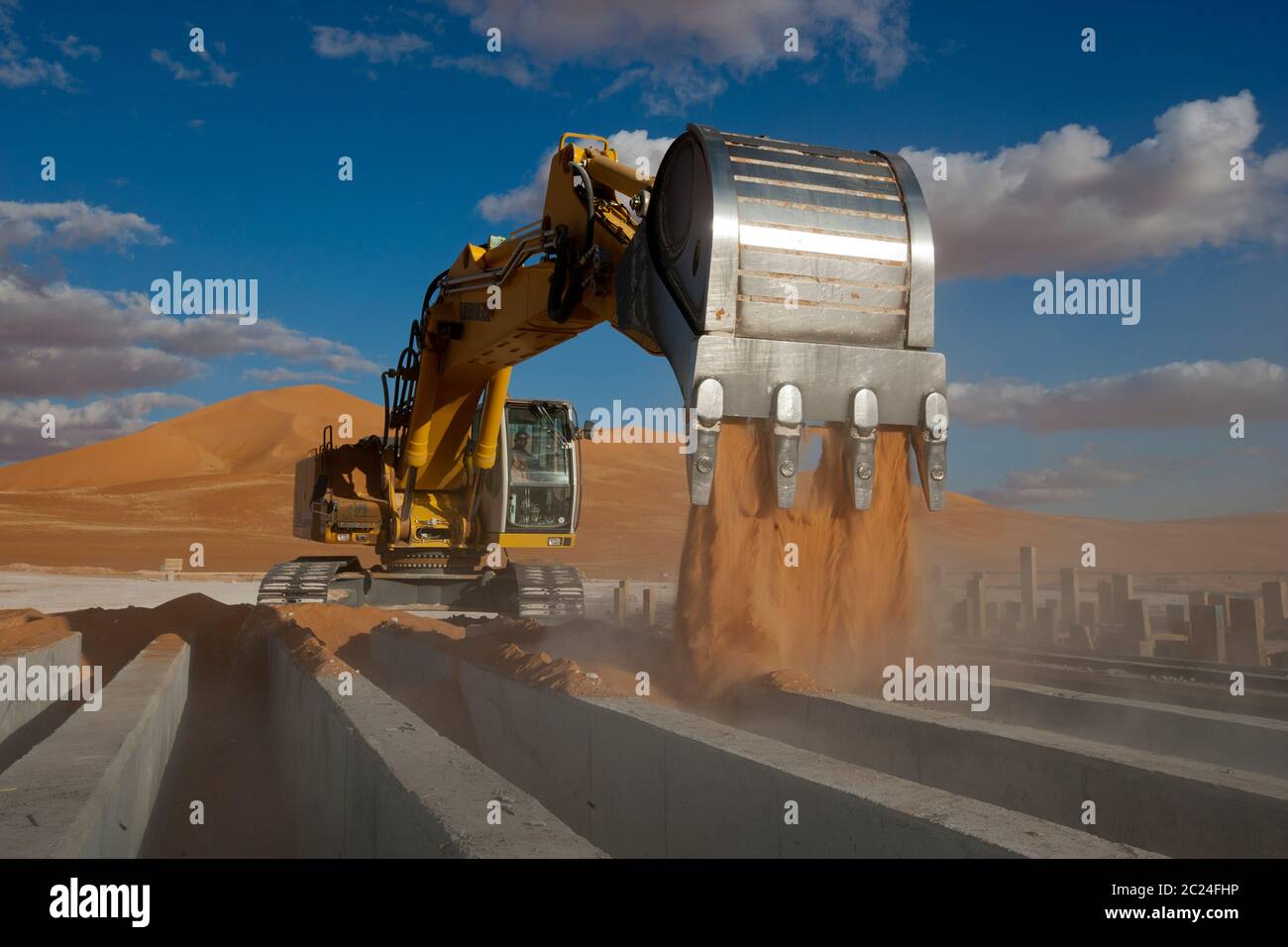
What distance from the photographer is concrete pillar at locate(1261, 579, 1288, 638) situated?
11703 mm

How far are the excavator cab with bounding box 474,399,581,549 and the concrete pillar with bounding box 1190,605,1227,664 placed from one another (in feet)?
24.8

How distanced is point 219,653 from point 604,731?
7287mm

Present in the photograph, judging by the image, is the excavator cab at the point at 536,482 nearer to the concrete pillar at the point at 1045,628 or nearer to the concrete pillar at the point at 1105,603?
the concrete pillar at the point at 1045,628

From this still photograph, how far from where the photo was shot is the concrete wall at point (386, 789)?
10.8ft

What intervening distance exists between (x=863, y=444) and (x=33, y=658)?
24.3ft

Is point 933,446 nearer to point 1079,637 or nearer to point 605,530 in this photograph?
point 1079,637

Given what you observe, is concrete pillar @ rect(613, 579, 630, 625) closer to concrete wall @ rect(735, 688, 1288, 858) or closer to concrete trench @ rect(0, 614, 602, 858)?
concrete trench @ rect(0, 614, 602, 858)

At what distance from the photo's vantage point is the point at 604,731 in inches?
205

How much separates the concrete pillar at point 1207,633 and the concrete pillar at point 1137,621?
1.20 meters

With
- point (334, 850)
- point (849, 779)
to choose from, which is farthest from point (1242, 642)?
point (334, 850)

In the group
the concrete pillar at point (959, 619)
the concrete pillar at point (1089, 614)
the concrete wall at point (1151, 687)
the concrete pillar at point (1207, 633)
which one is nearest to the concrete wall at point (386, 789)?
the concrete wall at point (1151, 687)

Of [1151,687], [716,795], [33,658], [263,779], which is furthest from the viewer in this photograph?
[33,658]

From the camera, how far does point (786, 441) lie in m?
5.31

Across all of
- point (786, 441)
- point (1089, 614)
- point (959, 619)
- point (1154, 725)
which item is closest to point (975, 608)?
point (959, 619)
